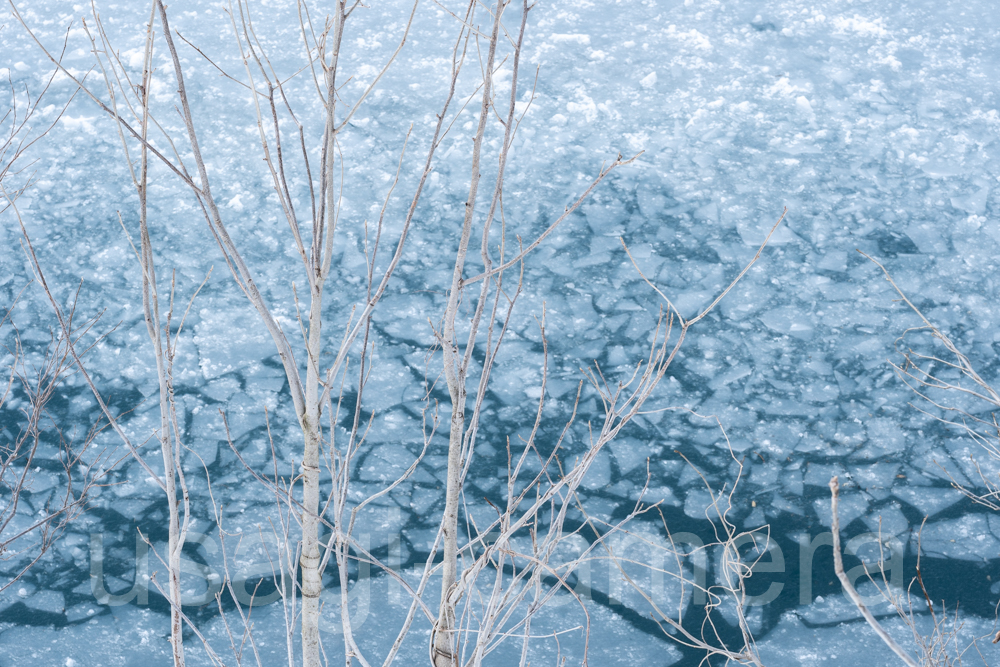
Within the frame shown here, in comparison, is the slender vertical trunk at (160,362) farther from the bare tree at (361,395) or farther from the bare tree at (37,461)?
the bare tree at (37,461)

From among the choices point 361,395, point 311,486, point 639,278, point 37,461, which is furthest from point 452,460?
point 639,278

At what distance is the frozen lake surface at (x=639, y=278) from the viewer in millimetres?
3645

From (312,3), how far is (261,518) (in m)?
5.36

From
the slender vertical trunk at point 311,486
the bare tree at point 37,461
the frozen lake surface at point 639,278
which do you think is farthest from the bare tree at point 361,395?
the bare tree at point 37,461

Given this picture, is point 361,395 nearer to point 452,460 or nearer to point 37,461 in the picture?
point 452,460

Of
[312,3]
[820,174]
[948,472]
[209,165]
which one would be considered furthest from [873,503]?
[312,3]

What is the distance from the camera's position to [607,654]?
11.1 feet

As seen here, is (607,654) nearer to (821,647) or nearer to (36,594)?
(821,647)

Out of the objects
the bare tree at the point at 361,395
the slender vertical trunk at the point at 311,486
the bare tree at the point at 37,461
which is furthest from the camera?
the bare tree at the point at 37,461

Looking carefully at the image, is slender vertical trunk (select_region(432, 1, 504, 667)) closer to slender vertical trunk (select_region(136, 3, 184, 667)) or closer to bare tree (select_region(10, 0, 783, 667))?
bare tree (select_region(10, 0, 783, 667))

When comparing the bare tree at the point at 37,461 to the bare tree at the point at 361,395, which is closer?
the bare tree at the point at 361,395

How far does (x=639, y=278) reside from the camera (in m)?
5.00

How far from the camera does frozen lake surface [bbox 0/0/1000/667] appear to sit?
364 centimetres

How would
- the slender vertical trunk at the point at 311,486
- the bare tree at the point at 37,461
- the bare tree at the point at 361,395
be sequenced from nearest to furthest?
the bare tree at the point at 361,395 < the slender vertical trunk at the point at 311,486 < the bare tree at the point at 37,461
